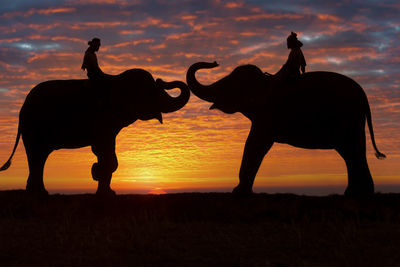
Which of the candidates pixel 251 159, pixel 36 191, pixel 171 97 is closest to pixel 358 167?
pixel 251 159

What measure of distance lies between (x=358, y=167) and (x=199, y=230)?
6384mm

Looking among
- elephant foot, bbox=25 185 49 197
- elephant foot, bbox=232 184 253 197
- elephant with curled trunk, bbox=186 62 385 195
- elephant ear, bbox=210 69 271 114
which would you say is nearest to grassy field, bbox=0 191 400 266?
elephant foot, bbox=232 184 253 197

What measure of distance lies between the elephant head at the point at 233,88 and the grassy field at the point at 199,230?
8.70ft

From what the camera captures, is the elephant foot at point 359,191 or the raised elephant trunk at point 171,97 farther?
the raised elephant trunk at point 171,97

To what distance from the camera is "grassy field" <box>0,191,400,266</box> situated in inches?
310

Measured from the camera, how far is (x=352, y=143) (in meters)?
14.8

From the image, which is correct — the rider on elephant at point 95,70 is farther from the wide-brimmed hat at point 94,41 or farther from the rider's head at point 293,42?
the rider's head at point 293,42

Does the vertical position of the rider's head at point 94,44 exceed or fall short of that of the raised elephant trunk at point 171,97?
it exceeds it

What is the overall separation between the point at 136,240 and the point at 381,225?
4.93 meters

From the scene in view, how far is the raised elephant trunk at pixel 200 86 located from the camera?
15617mm

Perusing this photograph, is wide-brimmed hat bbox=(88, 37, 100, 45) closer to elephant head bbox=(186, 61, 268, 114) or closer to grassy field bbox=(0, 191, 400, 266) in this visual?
elephant head bbox=(186, 61, 268, 114)

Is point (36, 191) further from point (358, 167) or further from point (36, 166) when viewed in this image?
point (358, 167)

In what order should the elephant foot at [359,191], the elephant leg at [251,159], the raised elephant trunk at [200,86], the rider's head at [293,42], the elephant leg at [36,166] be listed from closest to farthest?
the elephant leg at [251,159] → the elephant foot at [359,191] → the rider's head at [293,42] → the raised elephant trunk at [200,86] → the elephant leg at [36,166]

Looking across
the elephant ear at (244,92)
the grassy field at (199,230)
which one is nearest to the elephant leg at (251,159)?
the grassy field at (199,230)
